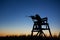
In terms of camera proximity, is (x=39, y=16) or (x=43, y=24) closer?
(x=39, y=16)

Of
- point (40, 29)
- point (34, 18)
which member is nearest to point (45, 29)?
point (40, 29)

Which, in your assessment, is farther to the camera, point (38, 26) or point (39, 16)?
point (38, 26)

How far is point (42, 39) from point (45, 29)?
2.79m

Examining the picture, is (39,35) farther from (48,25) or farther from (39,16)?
(39,16)

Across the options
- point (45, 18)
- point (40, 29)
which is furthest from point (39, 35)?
point (45, 18)

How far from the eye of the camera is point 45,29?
39156mm

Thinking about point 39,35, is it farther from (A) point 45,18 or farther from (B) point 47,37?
(A) point 45,18

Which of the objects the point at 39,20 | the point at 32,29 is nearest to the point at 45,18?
the point at 39,20

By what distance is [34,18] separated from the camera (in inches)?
1475

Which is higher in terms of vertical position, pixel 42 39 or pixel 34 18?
pixel 34 18

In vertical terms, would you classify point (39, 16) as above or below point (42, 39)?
above

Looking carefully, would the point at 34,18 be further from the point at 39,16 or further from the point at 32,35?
the point at 32,35

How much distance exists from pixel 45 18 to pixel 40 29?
8.95ft

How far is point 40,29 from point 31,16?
11.9 feet
